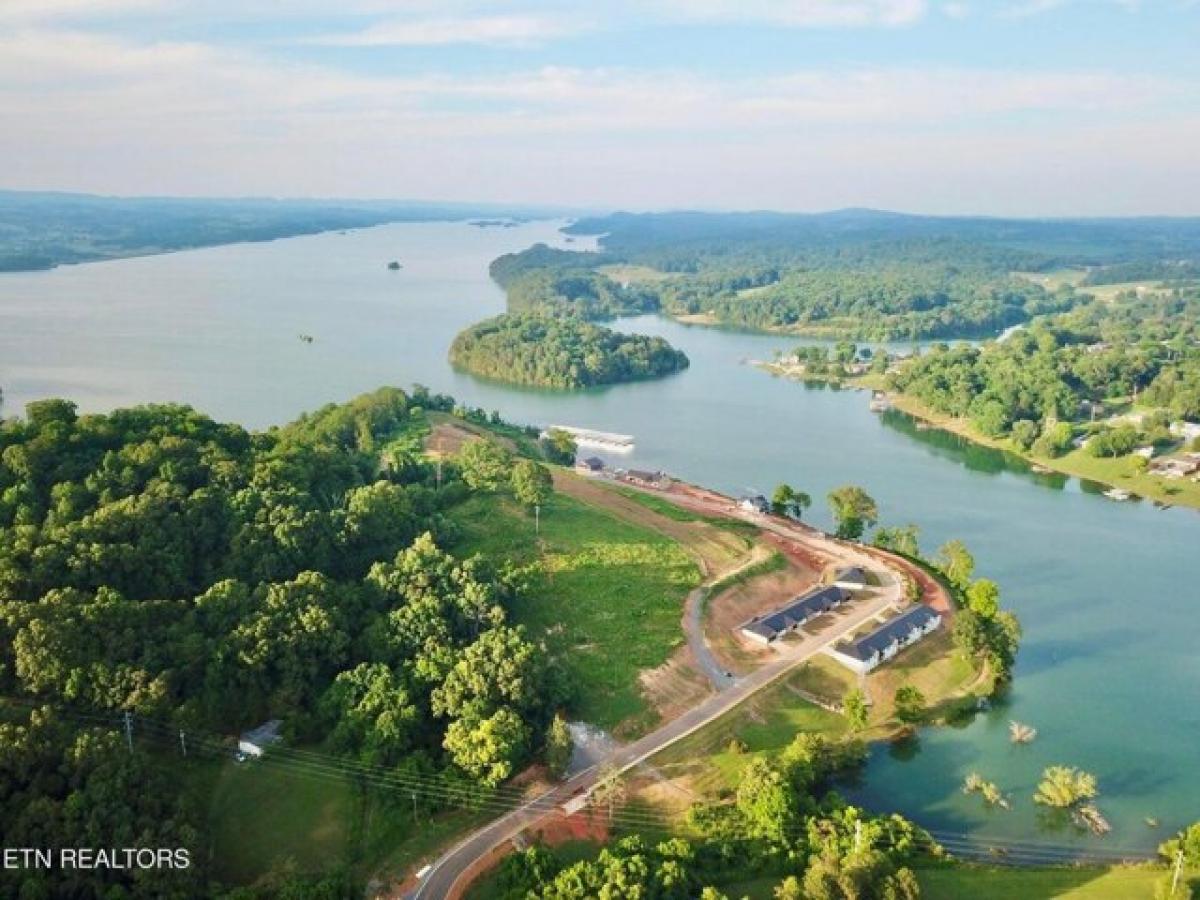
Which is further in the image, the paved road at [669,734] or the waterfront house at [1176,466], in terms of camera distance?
the waterfront house at [1176,466]

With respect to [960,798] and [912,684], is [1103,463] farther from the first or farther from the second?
[960,798]

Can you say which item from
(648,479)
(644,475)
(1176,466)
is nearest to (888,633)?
(648,479)

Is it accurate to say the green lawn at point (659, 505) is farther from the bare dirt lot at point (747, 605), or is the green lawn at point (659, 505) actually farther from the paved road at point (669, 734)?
the paved road at point (669, 734)

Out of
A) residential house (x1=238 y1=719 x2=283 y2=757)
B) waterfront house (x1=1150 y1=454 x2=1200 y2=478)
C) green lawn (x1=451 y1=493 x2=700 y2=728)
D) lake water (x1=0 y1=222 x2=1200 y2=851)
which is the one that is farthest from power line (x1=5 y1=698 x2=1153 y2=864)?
A: waterfront house (x1=1150 y1=454 x2=1200 y2=478)

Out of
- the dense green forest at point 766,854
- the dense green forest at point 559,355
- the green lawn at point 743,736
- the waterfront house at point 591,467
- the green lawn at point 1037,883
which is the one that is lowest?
the green lawn at point 1037,883

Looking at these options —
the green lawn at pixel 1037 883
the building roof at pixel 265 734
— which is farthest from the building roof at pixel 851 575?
the building roof at pixel 265 734

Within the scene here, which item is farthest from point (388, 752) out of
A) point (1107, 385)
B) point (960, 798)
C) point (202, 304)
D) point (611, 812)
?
point (202, 304)

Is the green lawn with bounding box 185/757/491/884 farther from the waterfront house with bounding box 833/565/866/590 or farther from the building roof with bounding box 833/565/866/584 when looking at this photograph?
the building roof with bounding box 833/565/866/584

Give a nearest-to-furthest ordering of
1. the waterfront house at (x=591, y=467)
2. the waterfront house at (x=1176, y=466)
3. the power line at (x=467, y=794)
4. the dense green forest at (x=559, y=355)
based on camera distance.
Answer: the power line at (x=467, y=794), the waterfront house at (x=591, y=467), the waterfront house at (x=1176, y=466), the dense green forest at (x=559, y=355)
